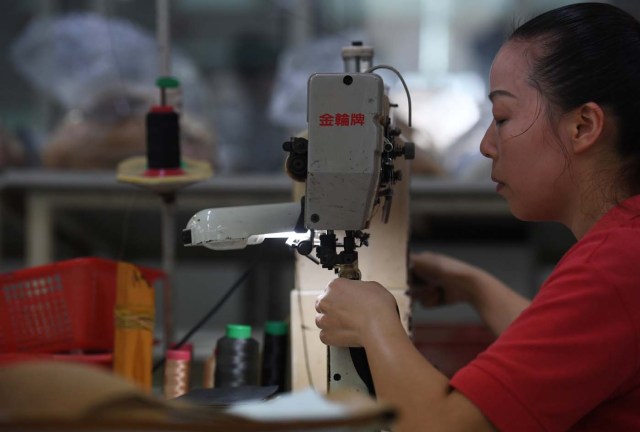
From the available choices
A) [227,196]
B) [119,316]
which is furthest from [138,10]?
[119,316]

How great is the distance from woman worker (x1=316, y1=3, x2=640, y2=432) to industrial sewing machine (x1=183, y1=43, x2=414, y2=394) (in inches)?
1.9

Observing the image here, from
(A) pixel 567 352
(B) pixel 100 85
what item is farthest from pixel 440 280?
(B) pixel 100 85

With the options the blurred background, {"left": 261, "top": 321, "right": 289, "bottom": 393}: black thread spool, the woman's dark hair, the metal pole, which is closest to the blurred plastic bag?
the blurred background

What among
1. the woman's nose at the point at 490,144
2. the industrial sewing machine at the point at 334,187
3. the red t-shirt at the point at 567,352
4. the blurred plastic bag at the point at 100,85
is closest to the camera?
the red t-shirt at the point at 567,352

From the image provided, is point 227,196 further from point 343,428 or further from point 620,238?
point 343,428

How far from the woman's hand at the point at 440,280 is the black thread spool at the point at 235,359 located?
39cm

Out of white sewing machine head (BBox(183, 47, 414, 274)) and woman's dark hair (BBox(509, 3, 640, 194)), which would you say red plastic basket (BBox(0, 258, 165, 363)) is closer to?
white sewing machine head (BBox(183, 47, 414, 274))

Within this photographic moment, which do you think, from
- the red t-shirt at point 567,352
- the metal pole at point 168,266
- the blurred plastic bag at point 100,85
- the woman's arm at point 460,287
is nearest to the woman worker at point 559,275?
the red t-shirt at point 567,352

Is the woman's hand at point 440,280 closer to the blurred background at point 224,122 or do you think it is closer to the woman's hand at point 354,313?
the blurred background at point 224,122

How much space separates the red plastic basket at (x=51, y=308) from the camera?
156 centimetres

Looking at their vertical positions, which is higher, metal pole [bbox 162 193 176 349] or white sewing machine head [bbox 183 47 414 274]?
white sewing machine head [bbox 183 47 414 274]

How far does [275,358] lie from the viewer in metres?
1.58

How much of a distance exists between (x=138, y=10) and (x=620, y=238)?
3.21 meters

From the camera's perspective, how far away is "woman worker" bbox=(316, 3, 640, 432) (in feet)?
3.43
